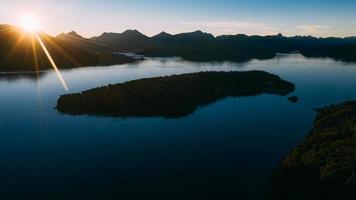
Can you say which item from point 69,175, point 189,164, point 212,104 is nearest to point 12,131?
point 69,175

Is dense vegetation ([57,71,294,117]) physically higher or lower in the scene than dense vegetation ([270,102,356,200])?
higher

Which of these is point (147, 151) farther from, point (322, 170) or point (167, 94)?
point (167, 94)

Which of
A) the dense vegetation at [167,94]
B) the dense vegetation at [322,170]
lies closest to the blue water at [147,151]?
the dense vegetation at [322,170]

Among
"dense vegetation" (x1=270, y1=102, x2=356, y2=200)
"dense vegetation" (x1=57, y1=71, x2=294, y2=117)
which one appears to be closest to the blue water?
"dense vegetation" (x1=270, y1=102, x2=356, y2=200)

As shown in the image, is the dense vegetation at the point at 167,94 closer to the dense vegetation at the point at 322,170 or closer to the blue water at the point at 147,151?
the blue water at the point at 147,151

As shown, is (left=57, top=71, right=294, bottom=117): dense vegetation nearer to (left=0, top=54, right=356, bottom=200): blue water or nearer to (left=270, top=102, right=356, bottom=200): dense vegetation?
(left=0, top=54, right=356, bottom=200): blue water

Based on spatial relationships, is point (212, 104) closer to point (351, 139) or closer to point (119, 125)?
point (119, 125)

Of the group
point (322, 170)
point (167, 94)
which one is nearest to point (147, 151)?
point (322, 170)
